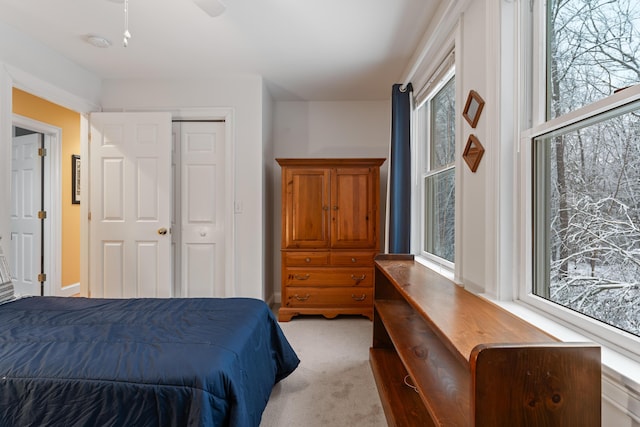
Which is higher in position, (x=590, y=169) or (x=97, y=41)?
(x=97, y=41)

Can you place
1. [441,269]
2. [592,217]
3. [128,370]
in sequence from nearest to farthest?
[592,217] → [128,370] → [441,269]

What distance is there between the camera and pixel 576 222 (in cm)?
111

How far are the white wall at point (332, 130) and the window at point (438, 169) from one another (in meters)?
1.03

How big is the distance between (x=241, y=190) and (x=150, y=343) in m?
2.07

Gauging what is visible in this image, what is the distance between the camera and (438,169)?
2.49m

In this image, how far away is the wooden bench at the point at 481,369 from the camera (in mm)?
751

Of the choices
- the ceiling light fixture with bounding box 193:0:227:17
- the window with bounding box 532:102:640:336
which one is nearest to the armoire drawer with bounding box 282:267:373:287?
the window with bounding box 532:102:640:336

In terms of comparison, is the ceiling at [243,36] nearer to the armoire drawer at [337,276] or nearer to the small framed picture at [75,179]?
the small framed picture at [75,179]

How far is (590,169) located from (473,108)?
728 mm

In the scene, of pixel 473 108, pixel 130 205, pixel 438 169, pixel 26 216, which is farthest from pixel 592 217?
pixel 26 216

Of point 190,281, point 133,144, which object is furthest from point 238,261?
point 133,144

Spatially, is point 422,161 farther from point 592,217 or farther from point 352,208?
point 592,217

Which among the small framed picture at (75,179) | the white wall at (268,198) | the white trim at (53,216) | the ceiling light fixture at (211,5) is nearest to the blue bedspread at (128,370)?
the ceiling light fixture at (211,5)

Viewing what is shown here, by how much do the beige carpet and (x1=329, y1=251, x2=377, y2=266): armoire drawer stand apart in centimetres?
66
